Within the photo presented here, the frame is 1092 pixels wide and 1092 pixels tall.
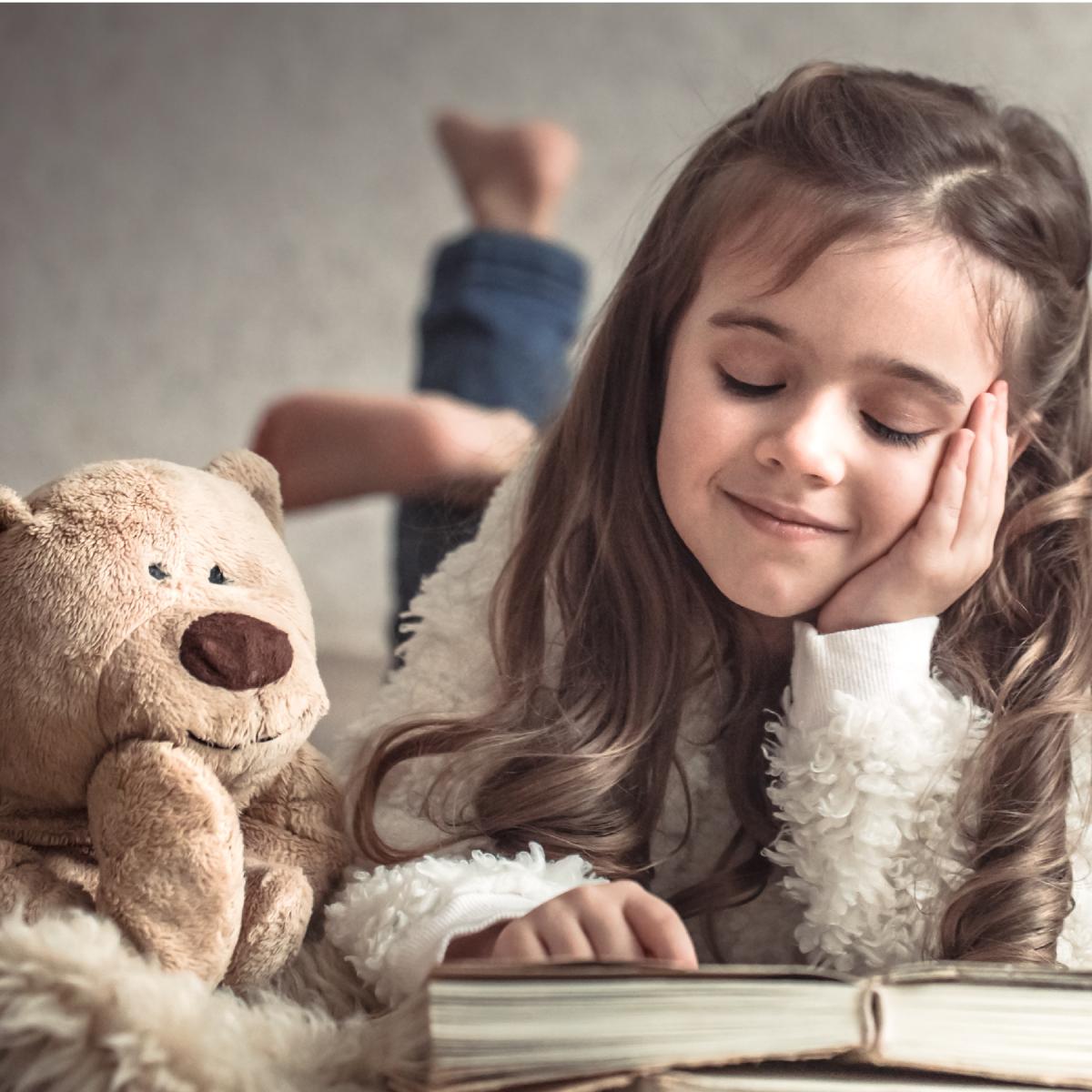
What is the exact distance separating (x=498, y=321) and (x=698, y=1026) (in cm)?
106

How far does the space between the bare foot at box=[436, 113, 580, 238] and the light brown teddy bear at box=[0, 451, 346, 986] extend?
998mm

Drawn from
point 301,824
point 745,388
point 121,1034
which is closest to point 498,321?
point 745,388

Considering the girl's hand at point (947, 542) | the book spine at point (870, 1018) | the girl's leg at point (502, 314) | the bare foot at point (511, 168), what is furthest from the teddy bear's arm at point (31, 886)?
the bare foot at point (511, 168)

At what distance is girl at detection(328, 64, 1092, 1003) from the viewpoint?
72cm

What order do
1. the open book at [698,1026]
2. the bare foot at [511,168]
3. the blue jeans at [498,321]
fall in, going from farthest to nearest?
the bare foot at [511,168] < the blue jeans at [498,321] < the open book at [698,1026]

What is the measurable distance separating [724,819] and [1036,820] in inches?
8.2

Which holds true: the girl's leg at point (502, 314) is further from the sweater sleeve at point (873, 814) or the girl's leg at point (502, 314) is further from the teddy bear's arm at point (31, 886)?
the teddy bear's arm at point (31, 886)

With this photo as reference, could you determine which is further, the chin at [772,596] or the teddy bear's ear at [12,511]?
the chin at [772,596]

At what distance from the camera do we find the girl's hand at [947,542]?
0.77m

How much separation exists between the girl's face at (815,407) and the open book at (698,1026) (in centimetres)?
32

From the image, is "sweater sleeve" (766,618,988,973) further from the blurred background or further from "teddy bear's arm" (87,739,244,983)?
the blurred background

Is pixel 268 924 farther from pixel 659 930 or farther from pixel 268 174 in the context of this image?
pixel 268 174

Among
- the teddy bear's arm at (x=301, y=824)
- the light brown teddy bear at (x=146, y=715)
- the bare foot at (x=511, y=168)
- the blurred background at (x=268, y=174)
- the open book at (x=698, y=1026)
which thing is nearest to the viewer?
the open book at (x=698, y=1026)

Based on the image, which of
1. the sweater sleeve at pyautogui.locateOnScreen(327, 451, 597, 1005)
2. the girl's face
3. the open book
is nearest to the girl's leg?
the sweater sleeve at pyautogui.locateOnScreen(327, 451, 597, 1005)
